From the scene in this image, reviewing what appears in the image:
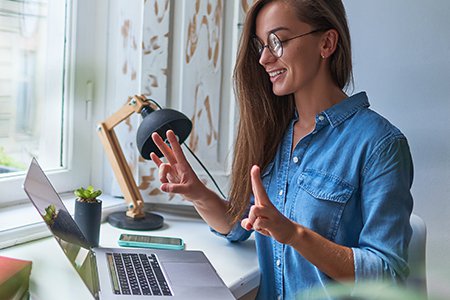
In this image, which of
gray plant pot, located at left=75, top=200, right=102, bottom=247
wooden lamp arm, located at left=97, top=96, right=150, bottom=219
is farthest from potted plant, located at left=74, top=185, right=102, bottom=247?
wooden lamp arm, located at left=97, top=96, right=150, bottom=219

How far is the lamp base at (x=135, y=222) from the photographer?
4.39ft

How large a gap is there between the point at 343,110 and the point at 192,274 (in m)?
0.42

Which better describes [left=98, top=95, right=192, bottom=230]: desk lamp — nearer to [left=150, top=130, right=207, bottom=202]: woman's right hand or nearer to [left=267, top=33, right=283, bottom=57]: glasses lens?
[left=150, top=130, right=207, bottom=202]: woman's right hand

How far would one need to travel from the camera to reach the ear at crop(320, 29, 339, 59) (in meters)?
1.01

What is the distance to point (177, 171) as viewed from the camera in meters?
1.09

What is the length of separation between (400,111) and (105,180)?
2.81ft

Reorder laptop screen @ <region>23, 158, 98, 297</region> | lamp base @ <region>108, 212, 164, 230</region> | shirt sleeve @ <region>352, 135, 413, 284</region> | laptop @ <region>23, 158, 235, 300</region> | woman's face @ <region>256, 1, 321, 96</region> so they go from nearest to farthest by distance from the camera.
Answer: laptop screen @ <region>23, 158, 98, 297</region> → laptop @ <region>23, 158, 235, 300</region> → shirt sleeve @ <region>352, 135, 413, 284</region> → woman's face @ <region>256, 1, 321, 96</region> → lamp base @ <region>108, 212, 164, 230</region>

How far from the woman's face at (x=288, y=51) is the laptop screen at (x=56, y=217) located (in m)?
0.47

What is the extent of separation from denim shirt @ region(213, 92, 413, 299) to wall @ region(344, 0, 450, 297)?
0.15m

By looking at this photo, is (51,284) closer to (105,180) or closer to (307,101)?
(307,101)

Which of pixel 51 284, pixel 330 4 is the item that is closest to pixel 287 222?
pixel 330 4

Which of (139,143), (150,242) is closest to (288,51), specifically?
(139,143)

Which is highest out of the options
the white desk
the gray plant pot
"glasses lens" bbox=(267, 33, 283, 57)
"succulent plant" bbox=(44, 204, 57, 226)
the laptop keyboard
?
"glasses lens" bbox=(267, 33, 283, 57)

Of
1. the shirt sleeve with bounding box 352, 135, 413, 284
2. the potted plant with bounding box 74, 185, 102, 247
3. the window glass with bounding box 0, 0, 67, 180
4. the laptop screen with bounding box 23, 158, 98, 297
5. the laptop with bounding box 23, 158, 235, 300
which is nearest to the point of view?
the window glass with bounding box 0, 0, 67, 180
